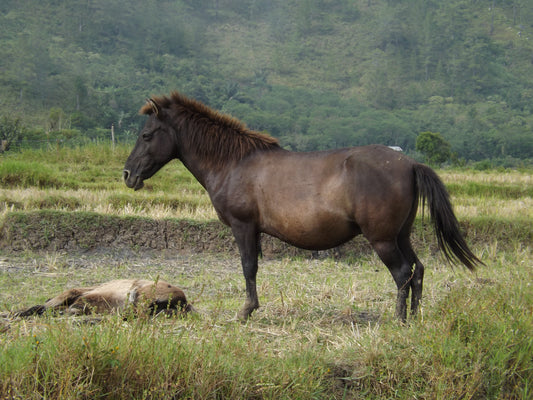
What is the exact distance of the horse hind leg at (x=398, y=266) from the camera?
5.27 metres

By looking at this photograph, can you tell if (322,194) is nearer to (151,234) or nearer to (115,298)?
(115,298)

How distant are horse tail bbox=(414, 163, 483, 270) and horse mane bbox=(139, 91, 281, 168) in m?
1.61

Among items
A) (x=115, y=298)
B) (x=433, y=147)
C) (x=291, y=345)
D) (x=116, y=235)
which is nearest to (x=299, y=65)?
(x=433, y=147)

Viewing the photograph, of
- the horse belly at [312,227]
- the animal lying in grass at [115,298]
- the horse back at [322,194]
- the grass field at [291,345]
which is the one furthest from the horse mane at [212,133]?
the grass field at [291,345]

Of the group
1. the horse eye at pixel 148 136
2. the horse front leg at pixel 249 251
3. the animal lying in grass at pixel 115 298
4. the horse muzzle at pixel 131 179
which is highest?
the horse eye at pixel 148 136

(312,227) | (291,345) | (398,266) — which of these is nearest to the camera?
(291,345)

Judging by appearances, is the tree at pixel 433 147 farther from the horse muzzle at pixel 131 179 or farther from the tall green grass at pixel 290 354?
the horse muzzle at pixel 131 179

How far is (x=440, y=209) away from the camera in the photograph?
17.7ft

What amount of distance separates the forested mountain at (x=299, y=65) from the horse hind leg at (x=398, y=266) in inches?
2176

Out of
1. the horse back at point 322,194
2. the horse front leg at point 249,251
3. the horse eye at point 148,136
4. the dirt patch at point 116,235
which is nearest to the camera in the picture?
the horse back at point 322,194

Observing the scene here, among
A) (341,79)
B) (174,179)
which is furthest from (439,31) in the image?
(174,179)

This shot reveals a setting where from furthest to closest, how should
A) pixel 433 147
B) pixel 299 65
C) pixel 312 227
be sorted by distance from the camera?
pixel 299 65, pixel 433 147, pixel 312 227

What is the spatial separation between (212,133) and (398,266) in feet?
7.90

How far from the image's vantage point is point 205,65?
9681 centimetres
